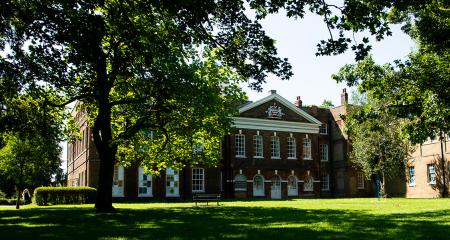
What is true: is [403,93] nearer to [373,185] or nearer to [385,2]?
[385,2]

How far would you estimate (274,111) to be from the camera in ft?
154

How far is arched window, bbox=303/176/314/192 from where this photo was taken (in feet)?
159

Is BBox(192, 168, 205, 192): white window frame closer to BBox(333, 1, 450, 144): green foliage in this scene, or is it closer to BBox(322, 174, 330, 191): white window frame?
BBox(322, 174, 330, 191): white window frame

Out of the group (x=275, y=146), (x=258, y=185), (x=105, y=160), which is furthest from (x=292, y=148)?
(x=105, y=160)

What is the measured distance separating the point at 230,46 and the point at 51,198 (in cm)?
2642

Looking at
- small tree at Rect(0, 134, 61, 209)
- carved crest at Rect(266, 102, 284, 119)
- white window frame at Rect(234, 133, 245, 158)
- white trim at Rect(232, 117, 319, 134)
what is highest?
carved crest at Rect(266, 102, 284, 119)

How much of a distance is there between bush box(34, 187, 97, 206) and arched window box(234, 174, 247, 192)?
14.5 metres

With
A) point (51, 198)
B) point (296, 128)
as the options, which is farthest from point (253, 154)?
point (51, 198)

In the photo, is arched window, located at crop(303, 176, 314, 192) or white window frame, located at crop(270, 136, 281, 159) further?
arched window, located at crop(303, 176, 314, 192)

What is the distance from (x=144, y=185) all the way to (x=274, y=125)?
46.7 feet

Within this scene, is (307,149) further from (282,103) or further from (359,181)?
(359,181)

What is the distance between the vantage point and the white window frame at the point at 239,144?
45.3 metres

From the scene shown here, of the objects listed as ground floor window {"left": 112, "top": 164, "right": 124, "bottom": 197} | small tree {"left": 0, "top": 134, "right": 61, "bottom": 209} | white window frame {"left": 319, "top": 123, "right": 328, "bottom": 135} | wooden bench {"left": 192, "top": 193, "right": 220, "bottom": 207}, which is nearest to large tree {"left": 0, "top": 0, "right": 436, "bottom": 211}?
wooden bench {"left": 192, "top": 193, "right": 220, "bottom": 207}

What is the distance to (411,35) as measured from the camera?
2188 centimetres
